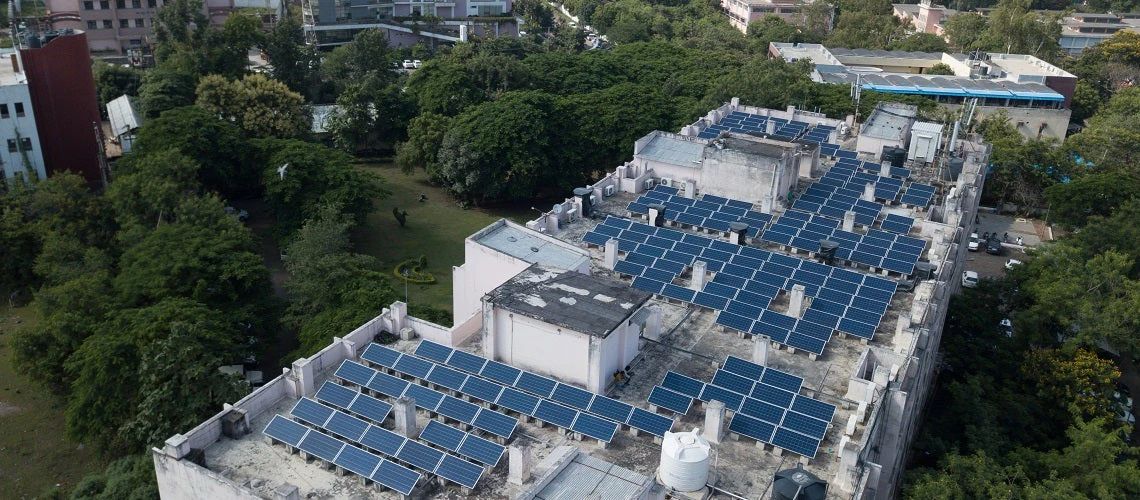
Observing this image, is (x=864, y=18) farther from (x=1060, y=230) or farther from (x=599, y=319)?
(x=599, y=319)

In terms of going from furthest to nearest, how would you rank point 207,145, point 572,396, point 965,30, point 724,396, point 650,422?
point 965,30
point 207,145
point 724,396
point 572,396
point 650,422

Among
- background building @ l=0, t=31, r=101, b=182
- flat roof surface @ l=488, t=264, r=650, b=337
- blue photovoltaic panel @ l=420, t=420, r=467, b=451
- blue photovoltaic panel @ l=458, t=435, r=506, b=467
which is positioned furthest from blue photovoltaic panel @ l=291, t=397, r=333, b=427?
background building @ l=0, t=31, r=101, b=182

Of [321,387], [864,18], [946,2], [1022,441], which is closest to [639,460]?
[321,387]

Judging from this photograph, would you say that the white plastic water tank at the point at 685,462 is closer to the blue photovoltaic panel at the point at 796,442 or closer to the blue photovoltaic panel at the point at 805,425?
the blue photovoltaic panel at the point at 796,442

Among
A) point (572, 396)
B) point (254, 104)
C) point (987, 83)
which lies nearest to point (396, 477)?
point (572, 396)

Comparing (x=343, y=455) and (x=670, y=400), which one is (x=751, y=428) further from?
(x=343, y=455)

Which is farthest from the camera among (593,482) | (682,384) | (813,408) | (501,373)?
(501,373)

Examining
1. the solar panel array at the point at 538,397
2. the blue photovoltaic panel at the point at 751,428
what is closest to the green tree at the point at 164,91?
the solar panel array at the point at 538,397

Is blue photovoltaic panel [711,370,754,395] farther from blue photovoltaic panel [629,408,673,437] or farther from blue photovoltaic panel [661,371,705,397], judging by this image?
blue photovoltaic panel [629,408,673,437]
